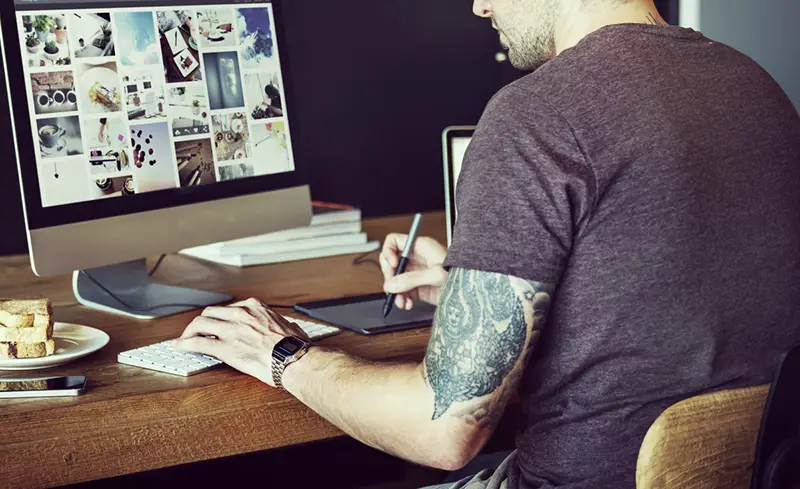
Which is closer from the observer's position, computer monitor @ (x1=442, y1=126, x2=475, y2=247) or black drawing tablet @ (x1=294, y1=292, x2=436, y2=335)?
black drawing tablet @ (x1=294, y1=292, x2=436, y2=335)

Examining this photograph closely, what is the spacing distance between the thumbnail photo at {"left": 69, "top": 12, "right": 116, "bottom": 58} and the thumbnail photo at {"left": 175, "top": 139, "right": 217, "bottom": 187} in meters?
0.19

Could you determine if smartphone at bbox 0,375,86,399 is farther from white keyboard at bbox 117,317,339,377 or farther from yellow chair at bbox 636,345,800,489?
yellow chair at bbox 636,345,800,489

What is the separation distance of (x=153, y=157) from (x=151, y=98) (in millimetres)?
92

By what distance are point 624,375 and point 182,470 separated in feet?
4.16

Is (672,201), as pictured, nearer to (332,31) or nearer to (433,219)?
(433,219)

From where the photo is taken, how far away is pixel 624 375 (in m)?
1.05

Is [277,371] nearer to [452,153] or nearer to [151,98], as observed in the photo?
[151,98]

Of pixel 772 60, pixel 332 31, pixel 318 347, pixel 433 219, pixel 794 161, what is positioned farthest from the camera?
pixel 332 31

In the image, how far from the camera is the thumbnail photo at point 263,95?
1696 mm

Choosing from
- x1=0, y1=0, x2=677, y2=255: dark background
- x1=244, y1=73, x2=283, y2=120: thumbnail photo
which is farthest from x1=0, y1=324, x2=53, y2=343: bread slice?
x1=0, y1=0, x2=677, y2=255: dark background

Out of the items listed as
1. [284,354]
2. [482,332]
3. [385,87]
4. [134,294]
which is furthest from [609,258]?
[385,87]

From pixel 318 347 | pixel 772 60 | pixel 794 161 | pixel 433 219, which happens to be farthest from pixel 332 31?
pixel 794 161

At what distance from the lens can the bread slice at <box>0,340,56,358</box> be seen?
A: 4.18ft

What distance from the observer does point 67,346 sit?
135 cm
